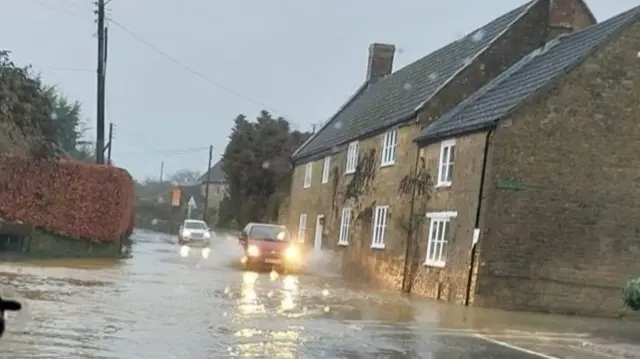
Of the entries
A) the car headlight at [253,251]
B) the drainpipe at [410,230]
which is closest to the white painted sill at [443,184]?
the drainpipe at [410,230]

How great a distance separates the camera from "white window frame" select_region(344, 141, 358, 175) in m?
37.9

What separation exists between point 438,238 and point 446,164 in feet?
7.61

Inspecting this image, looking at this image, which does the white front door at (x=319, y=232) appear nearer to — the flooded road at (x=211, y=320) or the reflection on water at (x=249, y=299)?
the reflection on water at (x=249, y=299)

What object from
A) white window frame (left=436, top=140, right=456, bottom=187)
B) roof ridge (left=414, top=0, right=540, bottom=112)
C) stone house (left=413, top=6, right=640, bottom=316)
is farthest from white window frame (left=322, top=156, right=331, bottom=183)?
stone house (left=413, top=6, right=640, bottom=316)

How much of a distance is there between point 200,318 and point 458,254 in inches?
440

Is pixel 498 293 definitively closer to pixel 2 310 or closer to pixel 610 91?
pixel 610 91

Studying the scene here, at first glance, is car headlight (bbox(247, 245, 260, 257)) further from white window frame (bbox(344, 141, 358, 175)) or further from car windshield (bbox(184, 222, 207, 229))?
car windshield (bbox(184, 222, 207, 229))

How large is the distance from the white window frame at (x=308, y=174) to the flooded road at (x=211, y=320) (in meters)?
21.3

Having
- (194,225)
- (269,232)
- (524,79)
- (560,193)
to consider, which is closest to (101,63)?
(269,232)

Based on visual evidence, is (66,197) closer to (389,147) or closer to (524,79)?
(389,147)

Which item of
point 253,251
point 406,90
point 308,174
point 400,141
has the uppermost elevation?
point 406,90

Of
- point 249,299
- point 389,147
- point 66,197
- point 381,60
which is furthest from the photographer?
point 381,60

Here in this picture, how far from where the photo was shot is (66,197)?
3078cm

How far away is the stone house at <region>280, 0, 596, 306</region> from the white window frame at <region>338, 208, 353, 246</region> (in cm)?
5
